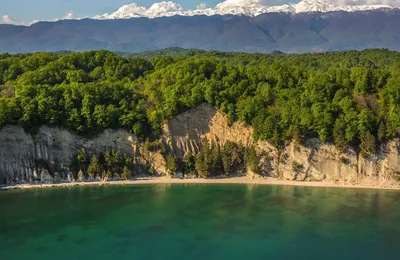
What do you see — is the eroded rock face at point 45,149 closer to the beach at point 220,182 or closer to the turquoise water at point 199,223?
the beach at point 220,182

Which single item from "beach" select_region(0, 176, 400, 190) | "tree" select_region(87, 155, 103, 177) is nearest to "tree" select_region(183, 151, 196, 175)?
"beach" select_region(0, 176, 400, 190)

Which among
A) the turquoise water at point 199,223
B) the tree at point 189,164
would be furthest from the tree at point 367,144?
the tree at point 189,164

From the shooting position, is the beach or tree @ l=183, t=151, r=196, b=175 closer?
the beach

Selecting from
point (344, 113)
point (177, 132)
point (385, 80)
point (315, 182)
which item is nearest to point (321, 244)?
point (315, 182)

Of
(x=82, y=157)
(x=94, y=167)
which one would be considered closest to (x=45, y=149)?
(x=82, y=157)

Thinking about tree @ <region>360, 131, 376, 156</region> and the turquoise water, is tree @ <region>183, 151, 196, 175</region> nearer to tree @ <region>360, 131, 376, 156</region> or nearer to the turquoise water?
the turquoise water

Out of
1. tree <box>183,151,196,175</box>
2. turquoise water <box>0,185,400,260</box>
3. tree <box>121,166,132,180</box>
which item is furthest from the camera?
tree <box>183,151,196,175</box>
